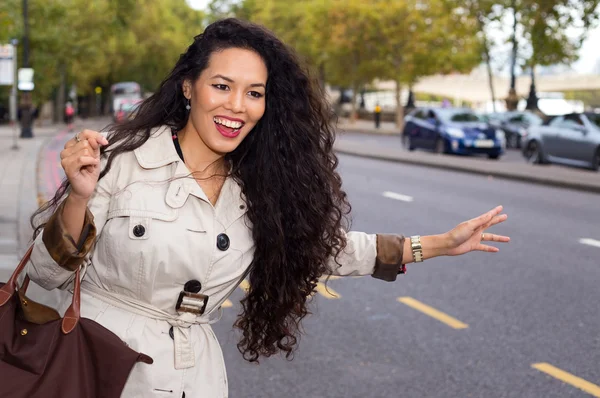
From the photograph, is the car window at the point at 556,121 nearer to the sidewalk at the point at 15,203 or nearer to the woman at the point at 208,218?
the sidewalk at the point at 15,203

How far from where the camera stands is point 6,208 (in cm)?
1241

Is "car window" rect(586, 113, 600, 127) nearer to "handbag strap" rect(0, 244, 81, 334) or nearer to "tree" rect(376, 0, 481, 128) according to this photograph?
"handbag strap" rect(0, 244, 81, 334)

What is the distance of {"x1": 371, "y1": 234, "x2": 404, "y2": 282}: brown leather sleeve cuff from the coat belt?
707 millimetres

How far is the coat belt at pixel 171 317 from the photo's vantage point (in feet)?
8.46

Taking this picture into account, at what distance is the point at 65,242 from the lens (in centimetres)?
238

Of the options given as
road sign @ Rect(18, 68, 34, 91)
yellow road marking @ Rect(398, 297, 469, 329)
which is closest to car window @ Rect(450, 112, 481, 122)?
road sign @ Rect(18, 68, 34, 91)

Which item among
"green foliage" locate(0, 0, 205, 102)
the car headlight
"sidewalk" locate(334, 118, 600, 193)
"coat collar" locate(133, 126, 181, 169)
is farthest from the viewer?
"green foliage" locate(0, 0, 205, 102)

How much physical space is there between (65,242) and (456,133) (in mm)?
24934

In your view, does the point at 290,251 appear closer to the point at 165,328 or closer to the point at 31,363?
the point at 165,328

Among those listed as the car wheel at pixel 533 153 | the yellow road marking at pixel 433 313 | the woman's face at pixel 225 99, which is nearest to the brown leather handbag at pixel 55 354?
the woman's face at pixel 225 99

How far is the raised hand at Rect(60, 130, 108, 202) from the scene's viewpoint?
236 cm

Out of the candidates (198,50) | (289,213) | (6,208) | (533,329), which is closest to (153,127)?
(198,50)

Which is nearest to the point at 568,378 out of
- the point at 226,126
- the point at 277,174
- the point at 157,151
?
the point at 277,174

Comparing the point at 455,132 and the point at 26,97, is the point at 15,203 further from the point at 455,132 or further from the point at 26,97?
the point at 26,97
